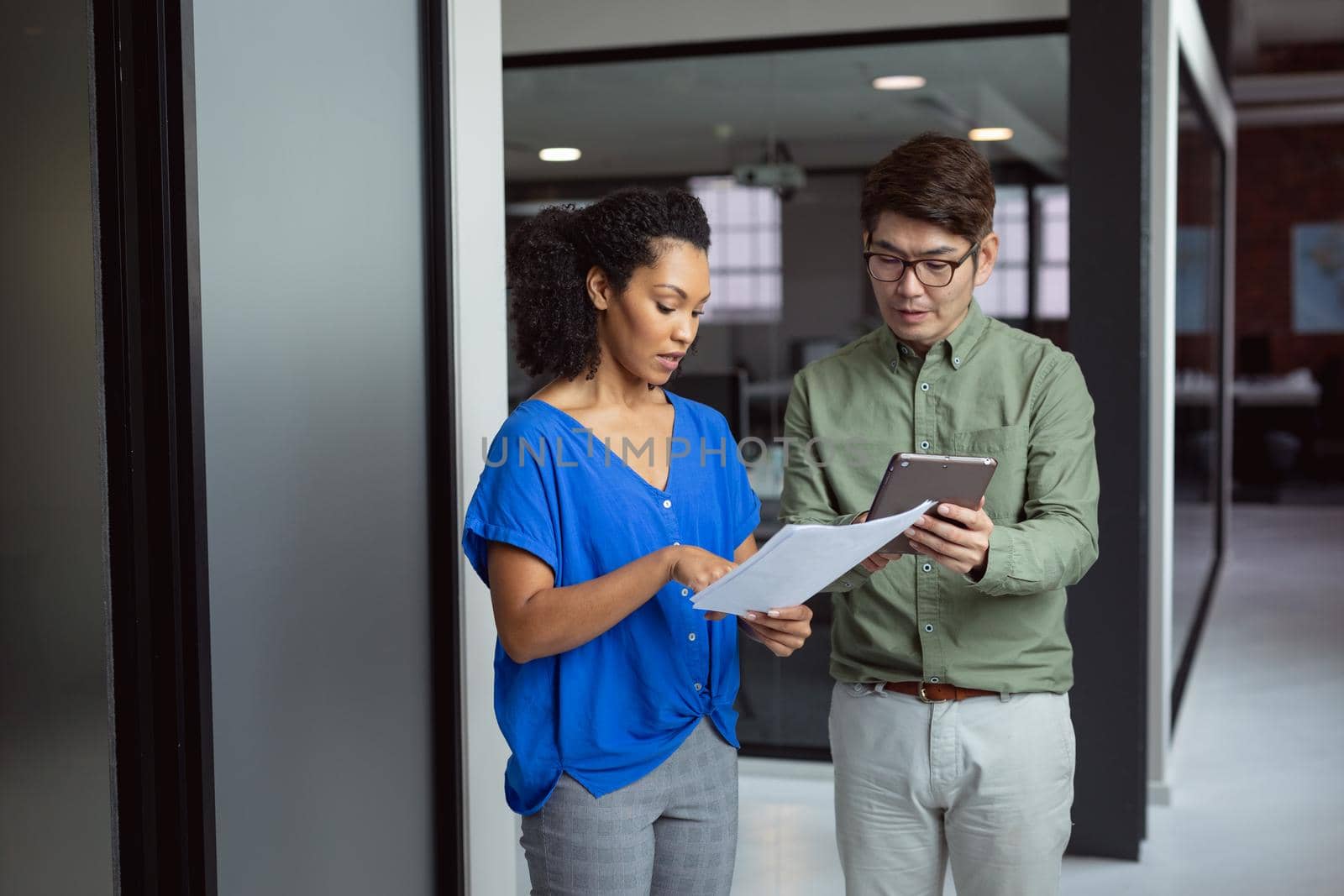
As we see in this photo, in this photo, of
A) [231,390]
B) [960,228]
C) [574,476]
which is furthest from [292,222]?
[960,228]

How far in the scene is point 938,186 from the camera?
1679mm

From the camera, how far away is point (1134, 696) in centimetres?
352

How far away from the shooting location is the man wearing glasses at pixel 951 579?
1.71 m

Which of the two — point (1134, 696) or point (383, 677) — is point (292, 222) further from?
point (1134, 696)

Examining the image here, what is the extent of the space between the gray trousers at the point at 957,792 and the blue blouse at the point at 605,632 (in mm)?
A: 267

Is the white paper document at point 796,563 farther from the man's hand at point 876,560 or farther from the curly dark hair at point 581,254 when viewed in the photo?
the curly dark hair at point 581,254

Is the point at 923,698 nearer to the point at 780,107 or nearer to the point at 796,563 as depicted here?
the point at 796,563

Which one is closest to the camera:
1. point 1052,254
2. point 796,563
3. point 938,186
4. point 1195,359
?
point 796,563

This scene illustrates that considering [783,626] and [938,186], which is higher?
[938,186]

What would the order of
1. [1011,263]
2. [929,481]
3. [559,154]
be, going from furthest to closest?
[559,154], [1011,263], [929,481]

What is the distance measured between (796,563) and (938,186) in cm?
58

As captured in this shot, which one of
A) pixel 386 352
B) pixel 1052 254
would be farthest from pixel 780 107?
pixel 386 352

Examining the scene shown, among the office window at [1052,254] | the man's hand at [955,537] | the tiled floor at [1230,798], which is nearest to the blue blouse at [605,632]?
the man's hand at [955,537]

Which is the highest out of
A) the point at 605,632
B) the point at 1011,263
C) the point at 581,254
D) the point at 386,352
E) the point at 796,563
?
the point at 1011,263
